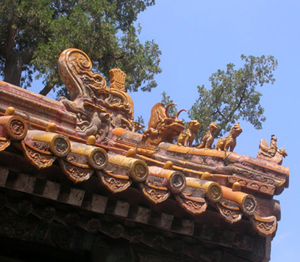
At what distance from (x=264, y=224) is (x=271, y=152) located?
127 cm

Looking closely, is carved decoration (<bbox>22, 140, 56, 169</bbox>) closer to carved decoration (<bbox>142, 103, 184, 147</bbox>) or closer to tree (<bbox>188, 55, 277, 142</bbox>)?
carved decoration (<bbox>142, 103, 184, 147</bbox>)

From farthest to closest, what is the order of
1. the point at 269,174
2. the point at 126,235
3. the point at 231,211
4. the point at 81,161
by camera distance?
the point at 269,174 → the point at 126,235 → the point at 231,211 → the point at 81,161

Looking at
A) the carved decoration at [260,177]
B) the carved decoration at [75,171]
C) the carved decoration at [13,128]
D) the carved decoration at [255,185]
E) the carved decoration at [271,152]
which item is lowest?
the carved decoration at [75,171]

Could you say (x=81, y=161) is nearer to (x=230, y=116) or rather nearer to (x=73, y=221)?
(x=73, y=221)

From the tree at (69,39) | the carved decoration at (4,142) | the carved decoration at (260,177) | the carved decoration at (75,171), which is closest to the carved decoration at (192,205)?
the carved decoration at (75,171)

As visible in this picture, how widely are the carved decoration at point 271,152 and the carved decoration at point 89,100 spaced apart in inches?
86.4

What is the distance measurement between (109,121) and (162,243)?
7.52 ft

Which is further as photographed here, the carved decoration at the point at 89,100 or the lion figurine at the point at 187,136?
the lion figurine at the point at 187,136

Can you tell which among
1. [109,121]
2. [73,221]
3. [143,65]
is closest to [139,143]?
[109,121]

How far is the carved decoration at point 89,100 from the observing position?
736cm

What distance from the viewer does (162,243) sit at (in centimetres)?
615

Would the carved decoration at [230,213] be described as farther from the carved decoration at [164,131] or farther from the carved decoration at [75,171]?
the carved decoration at [164,131]

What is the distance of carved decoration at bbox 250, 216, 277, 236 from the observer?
5.73m

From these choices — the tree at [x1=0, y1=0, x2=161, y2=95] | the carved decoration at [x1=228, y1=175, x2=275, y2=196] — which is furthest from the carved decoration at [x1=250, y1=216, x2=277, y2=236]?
the tree at [x1=0, y1=0, x2=161, y2=95]
